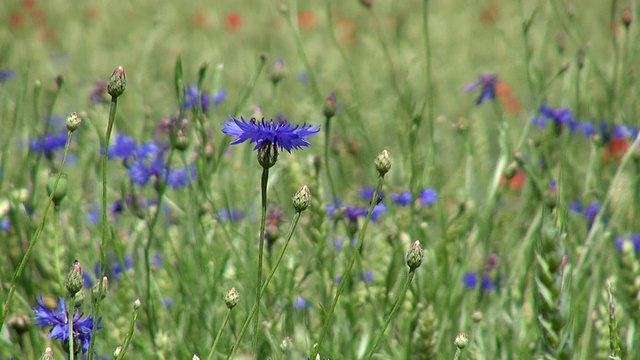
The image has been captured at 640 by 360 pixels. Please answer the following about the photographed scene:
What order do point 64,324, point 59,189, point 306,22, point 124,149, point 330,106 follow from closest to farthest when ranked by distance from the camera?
point 64,324 < point 59,189 < point 330,106 < point 124,149 < point 306,22

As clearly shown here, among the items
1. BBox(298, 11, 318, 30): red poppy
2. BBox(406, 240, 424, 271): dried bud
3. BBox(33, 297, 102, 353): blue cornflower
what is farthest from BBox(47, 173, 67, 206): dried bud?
BBox(298, 11, 318, 30): red poppy

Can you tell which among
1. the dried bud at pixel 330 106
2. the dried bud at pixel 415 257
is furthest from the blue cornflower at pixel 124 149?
the dried bud at pixel 415 257

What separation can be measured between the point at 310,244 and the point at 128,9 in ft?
10.9

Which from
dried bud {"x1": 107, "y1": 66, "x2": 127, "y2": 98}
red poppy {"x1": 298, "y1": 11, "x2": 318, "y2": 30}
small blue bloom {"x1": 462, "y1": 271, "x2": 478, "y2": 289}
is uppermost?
red poppy {"x1": 298, "y1": 11, "x2": 318, "y2": 30}

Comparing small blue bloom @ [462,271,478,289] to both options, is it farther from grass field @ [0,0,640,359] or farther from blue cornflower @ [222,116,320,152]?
blue cornflower @ [222,116,320,152]

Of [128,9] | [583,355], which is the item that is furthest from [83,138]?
[128,9]

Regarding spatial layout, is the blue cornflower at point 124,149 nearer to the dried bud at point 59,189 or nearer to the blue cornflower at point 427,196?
the dried bud at point 59,189

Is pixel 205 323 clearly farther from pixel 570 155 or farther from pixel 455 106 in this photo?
pixel 455 106

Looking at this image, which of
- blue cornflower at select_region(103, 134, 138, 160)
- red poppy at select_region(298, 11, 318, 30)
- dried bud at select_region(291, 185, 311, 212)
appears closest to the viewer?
dried bud at select_region(291, 185, 311, 212)

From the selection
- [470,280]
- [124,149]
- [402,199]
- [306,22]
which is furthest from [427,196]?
[306,22]

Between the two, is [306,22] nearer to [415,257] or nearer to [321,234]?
[321,234]

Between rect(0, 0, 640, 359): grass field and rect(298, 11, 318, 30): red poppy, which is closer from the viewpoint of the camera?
rect(0, 0, 640, 359): grass field

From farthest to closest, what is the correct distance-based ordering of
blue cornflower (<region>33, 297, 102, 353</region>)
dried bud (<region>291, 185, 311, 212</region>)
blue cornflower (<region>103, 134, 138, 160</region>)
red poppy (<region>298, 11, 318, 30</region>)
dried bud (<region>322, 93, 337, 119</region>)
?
red poppy (<region>298, 11, 318, 30</region>)
blue cornflower (<region>103, 134, 138, 160</region>)
dried bud (<region>322, 93, 337, 119</region>)
blue cornflower (<region>33, 297, 102, 353</region>)
dried bud (<region>291, 185, 311, 212</region>)

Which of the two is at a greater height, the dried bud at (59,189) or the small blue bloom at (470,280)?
the small blue bloom at (470,280)
